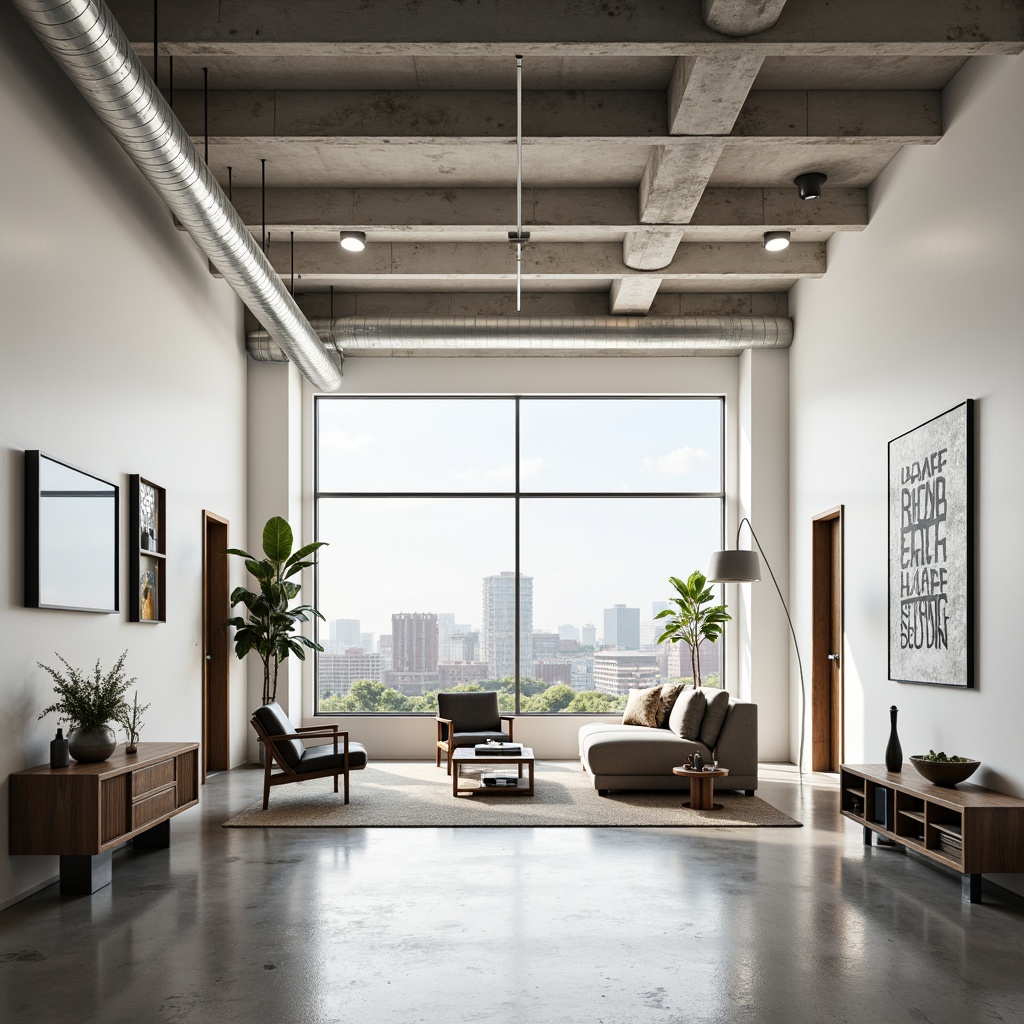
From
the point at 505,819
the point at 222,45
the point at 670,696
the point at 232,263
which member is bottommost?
the point at 505,819

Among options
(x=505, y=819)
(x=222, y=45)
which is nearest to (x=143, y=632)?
(x=505, y=819)

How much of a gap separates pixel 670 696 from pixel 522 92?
16.6ft

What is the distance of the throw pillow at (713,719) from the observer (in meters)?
8.23

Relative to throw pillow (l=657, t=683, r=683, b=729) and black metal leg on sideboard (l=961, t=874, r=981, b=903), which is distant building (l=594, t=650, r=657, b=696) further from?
black metal leg on sideboard (l=961, t=874, r=981, b=903)

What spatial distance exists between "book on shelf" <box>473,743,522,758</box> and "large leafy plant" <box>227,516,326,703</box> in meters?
1.94

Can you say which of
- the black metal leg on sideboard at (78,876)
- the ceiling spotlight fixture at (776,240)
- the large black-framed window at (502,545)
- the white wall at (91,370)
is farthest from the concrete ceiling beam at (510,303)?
the black metal leg on sideboard at (78,876)

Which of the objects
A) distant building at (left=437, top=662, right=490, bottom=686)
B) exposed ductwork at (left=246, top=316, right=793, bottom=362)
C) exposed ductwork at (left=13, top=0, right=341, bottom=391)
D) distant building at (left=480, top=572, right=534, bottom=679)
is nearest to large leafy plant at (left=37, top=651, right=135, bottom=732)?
exposed ductwork at (left=13, top=0, right=341, bottom=391)

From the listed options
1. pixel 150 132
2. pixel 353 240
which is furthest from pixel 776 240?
pixel 150 132

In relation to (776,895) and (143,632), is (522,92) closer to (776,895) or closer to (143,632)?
(143,632)

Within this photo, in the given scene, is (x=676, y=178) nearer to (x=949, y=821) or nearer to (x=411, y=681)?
(x=949, y=821)

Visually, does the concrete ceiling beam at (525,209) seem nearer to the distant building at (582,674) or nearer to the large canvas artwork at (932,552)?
the large canvas artwork at (932,552)

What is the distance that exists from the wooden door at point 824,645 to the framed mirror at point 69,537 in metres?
5.90

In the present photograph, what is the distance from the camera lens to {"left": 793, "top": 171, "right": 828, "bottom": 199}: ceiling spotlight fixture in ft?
25.1

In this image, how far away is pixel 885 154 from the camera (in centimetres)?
730
